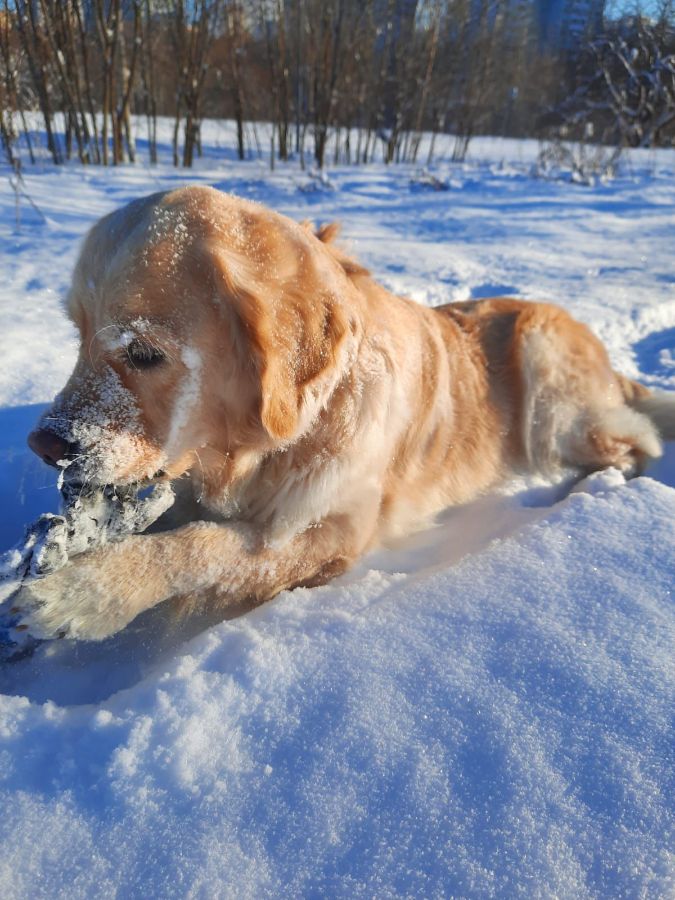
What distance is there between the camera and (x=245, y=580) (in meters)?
1.78

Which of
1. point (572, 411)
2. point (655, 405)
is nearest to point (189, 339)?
point (572, 411)

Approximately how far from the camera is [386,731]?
1.20 m

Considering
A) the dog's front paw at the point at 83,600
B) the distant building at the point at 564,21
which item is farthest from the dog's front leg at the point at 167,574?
the distant building at the point at 564,21

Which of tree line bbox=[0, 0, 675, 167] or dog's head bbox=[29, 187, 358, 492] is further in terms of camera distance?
tree line bbox=[0, 0, 675, 167]

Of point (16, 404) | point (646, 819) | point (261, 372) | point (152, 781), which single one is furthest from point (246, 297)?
point (16, 404)

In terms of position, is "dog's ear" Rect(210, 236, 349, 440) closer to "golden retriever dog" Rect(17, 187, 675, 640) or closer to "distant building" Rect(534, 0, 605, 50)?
"golden retriever dog" Rect(17, 187, 675, 640)

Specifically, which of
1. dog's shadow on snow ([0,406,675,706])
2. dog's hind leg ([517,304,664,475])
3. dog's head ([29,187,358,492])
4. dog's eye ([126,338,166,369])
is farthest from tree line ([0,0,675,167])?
dog's hind leg ([517,304,664,475])

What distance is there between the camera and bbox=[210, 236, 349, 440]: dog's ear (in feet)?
5.36

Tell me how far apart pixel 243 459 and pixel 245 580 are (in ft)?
1.25

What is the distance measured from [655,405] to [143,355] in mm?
2606

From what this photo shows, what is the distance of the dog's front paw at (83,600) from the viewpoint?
1.54 meters

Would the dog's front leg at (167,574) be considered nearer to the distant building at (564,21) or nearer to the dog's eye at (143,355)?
the dog's eye at (143,355)

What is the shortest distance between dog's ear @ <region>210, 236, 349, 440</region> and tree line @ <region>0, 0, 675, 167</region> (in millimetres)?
4837

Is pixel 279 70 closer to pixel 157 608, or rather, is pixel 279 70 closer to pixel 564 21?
pixel 157 608
